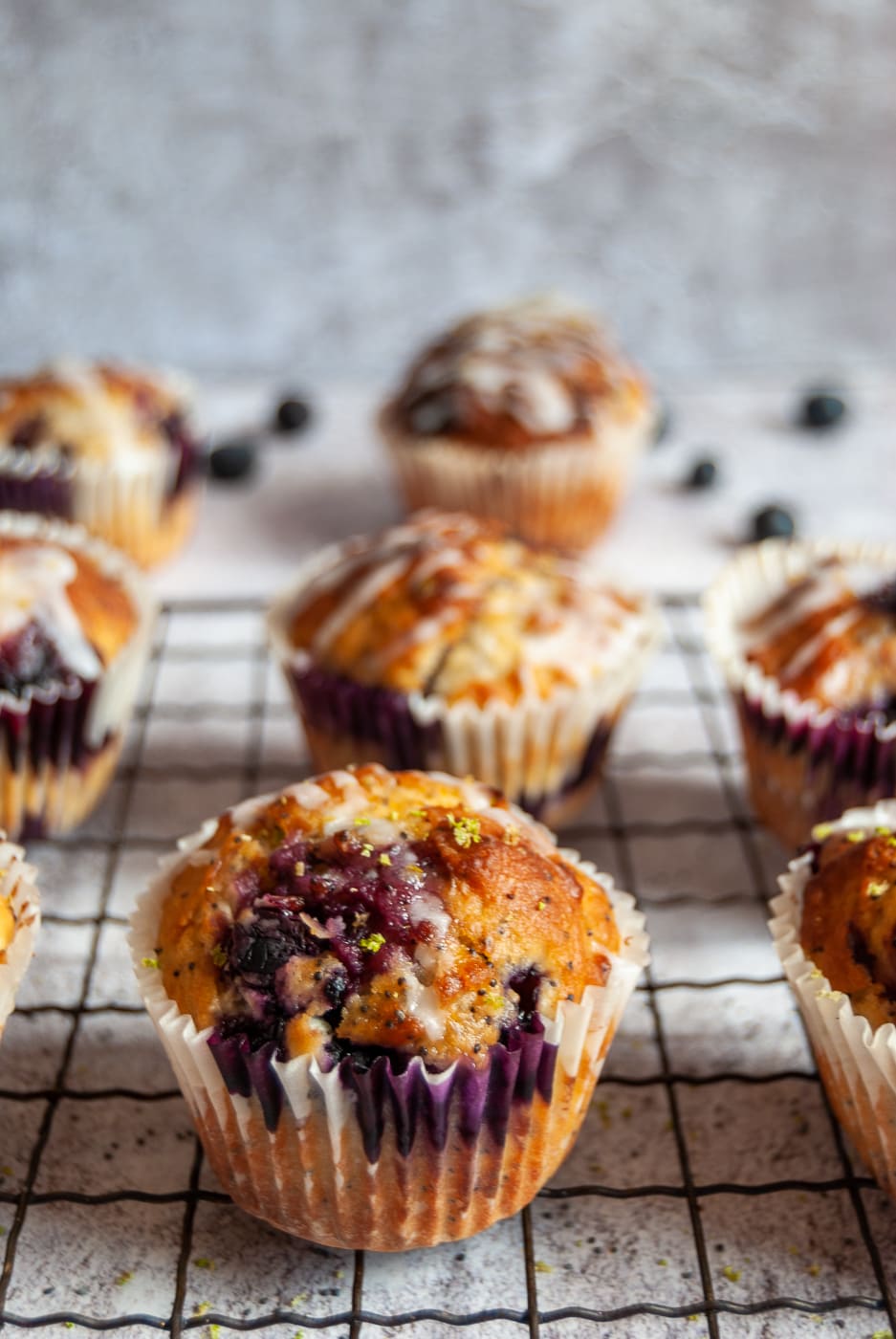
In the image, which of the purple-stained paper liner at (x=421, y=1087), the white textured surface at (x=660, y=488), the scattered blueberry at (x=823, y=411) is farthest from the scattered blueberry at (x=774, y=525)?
the purple-stained paper liner at (x=421, y=1087)

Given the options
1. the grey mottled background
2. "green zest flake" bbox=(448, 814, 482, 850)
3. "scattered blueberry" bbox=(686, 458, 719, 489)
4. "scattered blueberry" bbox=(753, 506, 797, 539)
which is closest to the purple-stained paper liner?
"green zest flake" bbox=(448, 814, 482, 850)

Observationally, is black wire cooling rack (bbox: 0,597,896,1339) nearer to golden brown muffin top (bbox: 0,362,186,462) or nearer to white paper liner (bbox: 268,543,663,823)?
white paper liner (bbox: 268,543,663,823)

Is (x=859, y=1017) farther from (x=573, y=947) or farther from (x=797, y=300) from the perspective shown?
(x=797, y=300)

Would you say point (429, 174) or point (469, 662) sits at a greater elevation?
point (429, 174)

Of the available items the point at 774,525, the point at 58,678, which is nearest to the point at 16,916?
the point at 58,678

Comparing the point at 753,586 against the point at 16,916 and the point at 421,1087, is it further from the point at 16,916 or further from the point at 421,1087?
the point at 16,916
